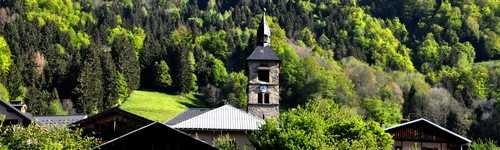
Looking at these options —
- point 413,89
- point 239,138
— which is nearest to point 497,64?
point 413,89

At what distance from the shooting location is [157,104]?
128000 mm

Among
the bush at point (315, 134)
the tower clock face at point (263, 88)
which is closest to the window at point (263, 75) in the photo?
the tower clock face at point (263, 88)

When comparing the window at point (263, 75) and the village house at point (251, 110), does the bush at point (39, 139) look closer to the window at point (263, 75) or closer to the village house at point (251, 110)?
the village house at point (251, 110)

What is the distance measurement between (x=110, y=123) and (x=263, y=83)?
73.9 ft

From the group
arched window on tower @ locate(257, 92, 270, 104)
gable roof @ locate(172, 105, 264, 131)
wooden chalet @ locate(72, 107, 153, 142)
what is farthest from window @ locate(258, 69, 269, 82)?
wooden chalet @ locate(72, 107, 153, 142)

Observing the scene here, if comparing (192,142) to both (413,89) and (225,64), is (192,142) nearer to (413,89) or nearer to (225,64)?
(413,89)

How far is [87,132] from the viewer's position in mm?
57938

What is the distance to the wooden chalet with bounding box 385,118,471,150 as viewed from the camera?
62938 millimetres

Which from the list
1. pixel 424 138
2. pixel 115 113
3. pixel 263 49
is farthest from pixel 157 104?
pixel 115 113

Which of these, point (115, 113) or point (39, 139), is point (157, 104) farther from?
point (39, 139)

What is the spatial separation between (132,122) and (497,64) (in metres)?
147

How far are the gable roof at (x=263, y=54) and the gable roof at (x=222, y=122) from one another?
48.0 ft

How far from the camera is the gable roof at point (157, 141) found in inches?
1790

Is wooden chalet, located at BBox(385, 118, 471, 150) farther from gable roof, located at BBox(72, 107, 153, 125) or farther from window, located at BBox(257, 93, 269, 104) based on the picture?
gable roof, located at BBox(72, 107, 153, 125)
